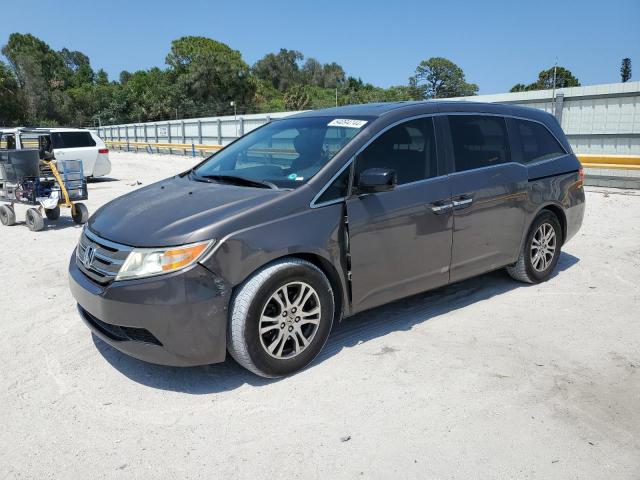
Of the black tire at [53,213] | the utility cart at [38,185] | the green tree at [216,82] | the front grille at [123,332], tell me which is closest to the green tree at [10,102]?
the green tree at [216,82]

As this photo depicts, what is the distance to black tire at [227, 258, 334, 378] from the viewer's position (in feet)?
10.4

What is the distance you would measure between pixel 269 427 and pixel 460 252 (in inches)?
87.6

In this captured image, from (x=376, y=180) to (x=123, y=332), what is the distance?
1881 millimetres

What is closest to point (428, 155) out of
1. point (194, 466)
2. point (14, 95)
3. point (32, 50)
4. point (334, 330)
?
point (334, 330)

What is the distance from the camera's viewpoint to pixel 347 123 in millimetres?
4062

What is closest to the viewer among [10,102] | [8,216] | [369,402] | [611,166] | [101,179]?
[369,402]

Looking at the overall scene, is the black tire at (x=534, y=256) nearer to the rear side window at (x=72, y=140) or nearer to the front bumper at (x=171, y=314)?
the front bumper at (x=171, y=314)

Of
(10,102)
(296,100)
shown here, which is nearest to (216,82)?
(296,100)

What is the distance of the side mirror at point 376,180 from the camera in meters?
3.57

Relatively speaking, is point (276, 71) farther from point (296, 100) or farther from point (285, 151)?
point (285, 151)

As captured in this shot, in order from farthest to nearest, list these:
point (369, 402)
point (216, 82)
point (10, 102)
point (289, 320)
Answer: point (216, 82)
point (10, 102)
point (289, 320)
point (369, 402)

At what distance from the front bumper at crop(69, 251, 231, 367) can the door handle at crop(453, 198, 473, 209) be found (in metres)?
2.04

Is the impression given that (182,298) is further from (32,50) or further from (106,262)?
(32,50)

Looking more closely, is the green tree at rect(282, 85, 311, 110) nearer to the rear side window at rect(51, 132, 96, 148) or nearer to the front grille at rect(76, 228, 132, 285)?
the rear side window at rect(51, 132, 96, 148)
